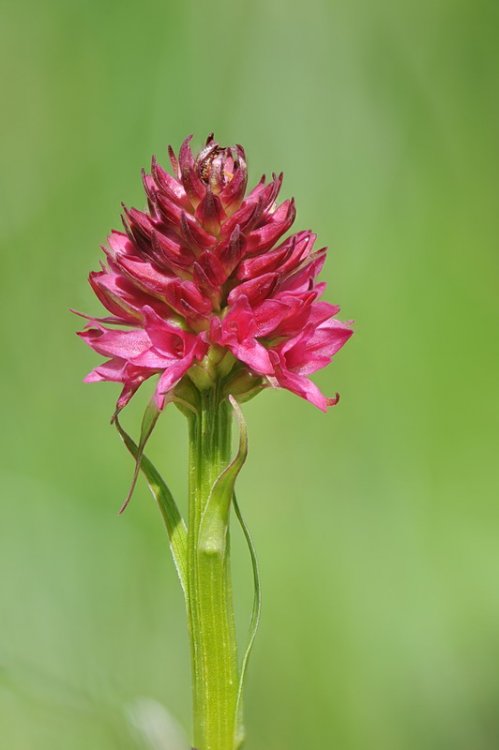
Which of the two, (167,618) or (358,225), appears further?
(358,225)

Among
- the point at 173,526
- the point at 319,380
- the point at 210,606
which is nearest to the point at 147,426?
the point at 173,526

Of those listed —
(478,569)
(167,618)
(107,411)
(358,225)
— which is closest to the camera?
(167,618)

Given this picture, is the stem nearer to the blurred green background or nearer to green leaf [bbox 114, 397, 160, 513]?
green leaf [bbox 114, 397, 160, 513]

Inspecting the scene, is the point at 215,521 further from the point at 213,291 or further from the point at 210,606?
the point at 213,291

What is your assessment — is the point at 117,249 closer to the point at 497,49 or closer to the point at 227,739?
the point at 227,739

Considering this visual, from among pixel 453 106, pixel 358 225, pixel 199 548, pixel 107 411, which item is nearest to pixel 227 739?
pixel 199 548

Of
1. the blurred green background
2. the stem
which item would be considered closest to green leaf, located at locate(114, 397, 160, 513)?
the stem

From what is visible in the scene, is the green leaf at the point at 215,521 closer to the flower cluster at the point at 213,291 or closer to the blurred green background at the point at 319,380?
the flower cluster at the point at 213,291
